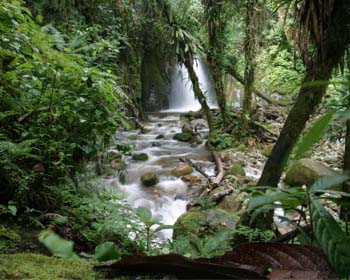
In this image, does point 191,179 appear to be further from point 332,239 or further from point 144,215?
point 332,239

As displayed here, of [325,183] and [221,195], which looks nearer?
[325,183]

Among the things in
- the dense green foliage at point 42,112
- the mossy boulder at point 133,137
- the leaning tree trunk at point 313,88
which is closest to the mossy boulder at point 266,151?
the mossy boulder at point 133,137

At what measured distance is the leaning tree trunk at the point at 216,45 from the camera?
839 cm

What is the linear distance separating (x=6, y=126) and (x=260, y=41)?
7436mm

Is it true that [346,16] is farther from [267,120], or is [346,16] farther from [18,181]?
[267,120]

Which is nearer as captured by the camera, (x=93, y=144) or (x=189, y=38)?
(x=93, y=144)

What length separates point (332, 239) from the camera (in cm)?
86

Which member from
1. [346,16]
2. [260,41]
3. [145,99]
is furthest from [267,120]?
[346,16]

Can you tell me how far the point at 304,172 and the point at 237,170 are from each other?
1.41 m

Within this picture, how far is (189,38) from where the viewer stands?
30.4 feet

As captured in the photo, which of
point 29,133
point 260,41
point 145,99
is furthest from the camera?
point 145,99

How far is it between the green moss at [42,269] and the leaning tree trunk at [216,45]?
804cm

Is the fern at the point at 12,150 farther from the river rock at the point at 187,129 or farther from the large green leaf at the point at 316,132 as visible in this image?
the river rock at the point at 187,129

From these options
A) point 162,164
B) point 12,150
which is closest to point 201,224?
point 12,150
